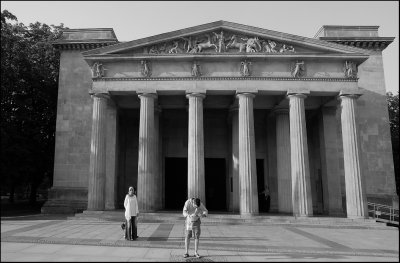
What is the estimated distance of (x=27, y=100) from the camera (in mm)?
32875

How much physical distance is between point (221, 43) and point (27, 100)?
63.0ft

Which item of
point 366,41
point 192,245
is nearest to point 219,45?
point 366,41

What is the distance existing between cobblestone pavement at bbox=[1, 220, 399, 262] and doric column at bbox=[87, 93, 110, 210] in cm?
585

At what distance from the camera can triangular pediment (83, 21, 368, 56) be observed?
25641 mm

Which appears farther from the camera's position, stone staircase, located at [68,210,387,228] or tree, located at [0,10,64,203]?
tree, located at [0,10,64,203]

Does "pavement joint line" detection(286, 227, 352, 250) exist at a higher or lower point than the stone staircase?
lower

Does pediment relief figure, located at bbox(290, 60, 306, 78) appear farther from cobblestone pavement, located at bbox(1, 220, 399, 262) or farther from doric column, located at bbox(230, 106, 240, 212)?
cobblestone pavement, located at bbox(1, 220, 399, 262)

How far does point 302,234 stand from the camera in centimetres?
1827

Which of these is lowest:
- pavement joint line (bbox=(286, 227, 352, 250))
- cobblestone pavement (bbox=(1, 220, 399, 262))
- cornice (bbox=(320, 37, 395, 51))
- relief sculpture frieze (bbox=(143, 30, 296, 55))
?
pavement joint line (bbox=(286, 227, 352, 250))

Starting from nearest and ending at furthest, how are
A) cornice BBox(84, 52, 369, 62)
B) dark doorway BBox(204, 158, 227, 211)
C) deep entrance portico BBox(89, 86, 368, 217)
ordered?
cornice BBox(84, 52, 369, 62) → deep entrance portico BBox(89, 86, 368, 217) → dark doorway BBox(204, 158, 227, 211)

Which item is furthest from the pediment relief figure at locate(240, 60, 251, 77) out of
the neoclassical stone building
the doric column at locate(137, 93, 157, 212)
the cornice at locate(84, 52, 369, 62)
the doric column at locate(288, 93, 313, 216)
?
the doric column at locate(137, 93, 157, 212)

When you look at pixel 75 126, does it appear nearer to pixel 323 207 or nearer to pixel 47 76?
pixel 47 76

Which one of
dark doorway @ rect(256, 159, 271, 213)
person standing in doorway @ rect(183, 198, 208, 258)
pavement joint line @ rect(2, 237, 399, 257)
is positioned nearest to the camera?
person standing in doorway @ rect(183, 198, 208, 258)

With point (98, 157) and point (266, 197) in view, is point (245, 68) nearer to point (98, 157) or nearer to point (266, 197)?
point (266, 197)
